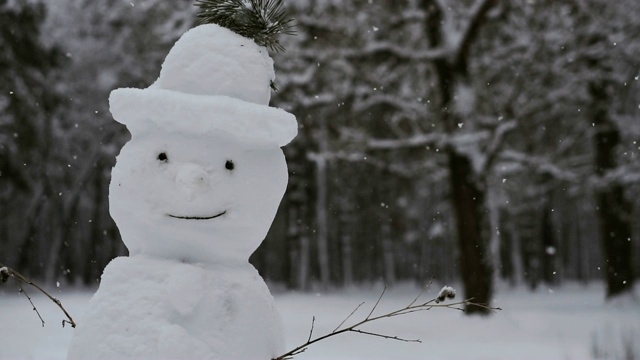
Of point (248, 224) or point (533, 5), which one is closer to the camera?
point (248, 224)

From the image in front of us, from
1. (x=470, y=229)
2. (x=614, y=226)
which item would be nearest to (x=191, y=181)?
(x=470, y=229)

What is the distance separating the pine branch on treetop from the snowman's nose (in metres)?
0.83

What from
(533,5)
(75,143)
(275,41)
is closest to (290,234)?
(75,143)

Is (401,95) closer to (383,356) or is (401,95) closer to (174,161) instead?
(383,356)

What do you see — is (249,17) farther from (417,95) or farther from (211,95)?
(417,95)

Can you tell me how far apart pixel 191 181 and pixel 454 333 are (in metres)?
7.37

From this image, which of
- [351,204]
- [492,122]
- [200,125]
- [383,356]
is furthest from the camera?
[351,204]

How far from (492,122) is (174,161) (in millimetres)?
8763

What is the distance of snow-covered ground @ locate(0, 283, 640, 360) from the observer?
761 cm

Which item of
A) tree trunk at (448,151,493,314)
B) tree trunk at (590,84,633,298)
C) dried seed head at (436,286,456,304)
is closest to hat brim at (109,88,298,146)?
dried seed head at (436,286,456,304)

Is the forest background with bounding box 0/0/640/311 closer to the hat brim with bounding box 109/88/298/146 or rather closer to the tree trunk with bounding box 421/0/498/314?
the tree trunk with bounding box 421/0/498/314

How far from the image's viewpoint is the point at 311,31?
37.7 ft

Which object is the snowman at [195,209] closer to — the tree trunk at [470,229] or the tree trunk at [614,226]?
the tree trunk at [470,229]

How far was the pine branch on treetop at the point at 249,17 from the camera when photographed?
329 centimetres
